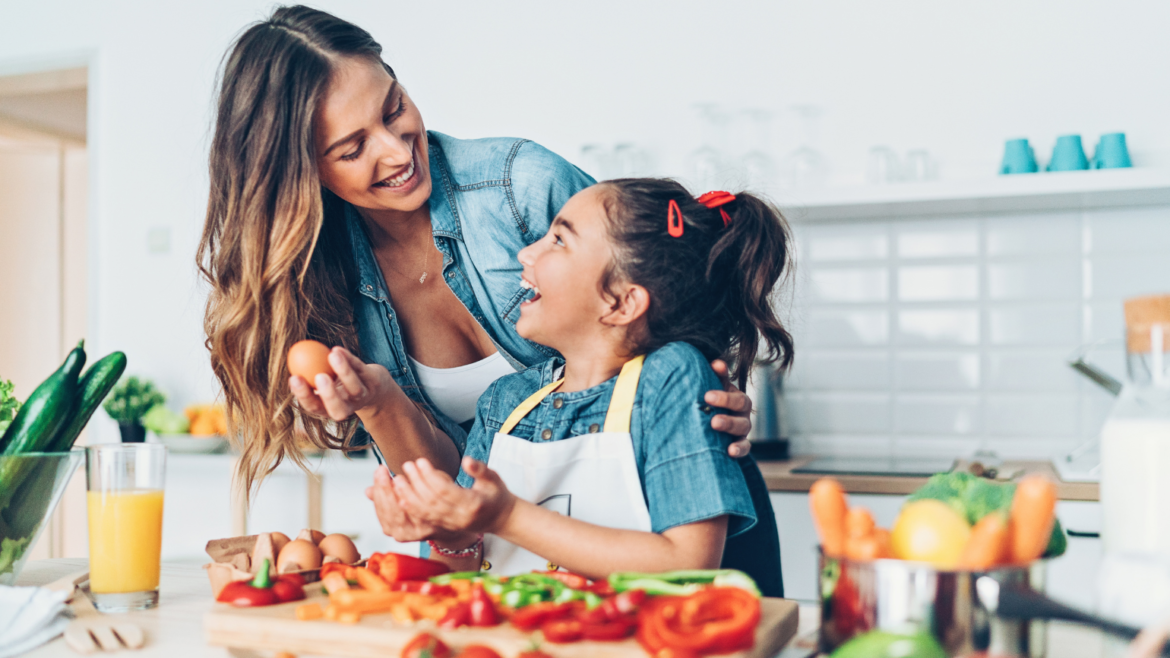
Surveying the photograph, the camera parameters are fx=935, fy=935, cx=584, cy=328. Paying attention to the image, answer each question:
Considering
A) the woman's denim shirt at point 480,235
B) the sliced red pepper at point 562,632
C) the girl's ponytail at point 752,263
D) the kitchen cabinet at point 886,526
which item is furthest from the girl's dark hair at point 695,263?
the kitchen cabinet at point 886,526

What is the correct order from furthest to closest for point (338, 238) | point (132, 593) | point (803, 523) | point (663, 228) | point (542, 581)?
point (803, 523), point (338, 238), point (663, 228), point (132, 593), point (542, 581)

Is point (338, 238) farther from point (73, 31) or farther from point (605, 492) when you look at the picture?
point (73, 31)

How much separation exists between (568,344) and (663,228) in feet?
0.66

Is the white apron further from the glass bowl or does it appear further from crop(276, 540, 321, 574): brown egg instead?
the glass bowl

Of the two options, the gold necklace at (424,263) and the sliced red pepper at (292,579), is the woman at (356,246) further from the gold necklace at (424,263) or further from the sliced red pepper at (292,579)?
the sliced red pepper at (292,579)

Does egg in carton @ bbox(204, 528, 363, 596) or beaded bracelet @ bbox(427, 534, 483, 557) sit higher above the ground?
egg in carton @ bbox(204, 528, 363, 596)

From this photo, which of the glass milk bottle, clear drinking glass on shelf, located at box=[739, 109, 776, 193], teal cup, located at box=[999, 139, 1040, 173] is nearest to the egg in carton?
the glass milk bottle

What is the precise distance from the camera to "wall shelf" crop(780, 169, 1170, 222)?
2.21 meters

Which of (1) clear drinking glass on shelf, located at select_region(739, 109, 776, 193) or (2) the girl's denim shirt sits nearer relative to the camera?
(2) the girl's denim shirt

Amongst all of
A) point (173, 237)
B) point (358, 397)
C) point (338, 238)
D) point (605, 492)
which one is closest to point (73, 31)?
point (173, 237)

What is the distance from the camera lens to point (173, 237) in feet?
11.1

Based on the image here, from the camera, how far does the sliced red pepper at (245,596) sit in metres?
0.85

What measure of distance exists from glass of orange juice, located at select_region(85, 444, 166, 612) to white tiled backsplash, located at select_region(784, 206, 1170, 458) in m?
1.97

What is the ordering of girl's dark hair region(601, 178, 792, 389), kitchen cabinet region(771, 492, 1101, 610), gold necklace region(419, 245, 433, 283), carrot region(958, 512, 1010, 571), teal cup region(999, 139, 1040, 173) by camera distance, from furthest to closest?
teal cup region(999, 139, 1040, 173)
kitchen cabinet region(771, 492, 1101, 610)
gold necklace region(419, 245, 433, 283)
girl's dark hair region(601, 178, 792, 389)
carrot region(958, 512, 1010, 571)
